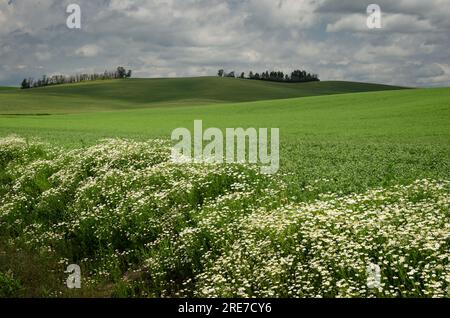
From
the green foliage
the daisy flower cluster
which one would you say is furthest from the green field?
the green foliage

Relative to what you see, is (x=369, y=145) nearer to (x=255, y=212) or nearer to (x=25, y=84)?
(x=255, y=212)

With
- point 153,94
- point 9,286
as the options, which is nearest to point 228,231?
point 9,286

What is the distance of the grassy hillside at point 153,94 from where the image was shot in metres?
108

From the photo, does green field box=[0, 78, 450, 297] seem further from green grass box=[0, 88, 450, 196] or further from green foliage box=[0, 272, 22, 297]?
green foliage box=[0, 272, 22, 297]

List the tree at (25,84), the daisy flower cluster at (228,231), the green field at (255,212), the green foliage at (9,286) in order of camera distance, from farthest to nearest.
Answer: the tree at (25,84), the green foliage at (9,286), the green field at (255,212), the daisy flower cluster at (228,231)

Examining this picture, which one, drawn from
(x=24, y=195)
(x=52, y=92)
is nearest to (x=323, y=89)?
(x=52, y=92)

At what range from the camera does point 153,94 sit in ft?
434

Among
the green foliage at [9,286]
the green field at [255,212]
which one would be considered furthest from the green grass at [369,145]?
the green foliage at [9,286]

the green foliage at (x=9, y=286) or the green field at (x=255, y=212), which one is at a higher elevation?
the green field at (x=255, y=212)

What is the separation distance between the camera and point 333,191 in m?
12.2

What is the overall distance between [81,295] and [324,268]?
5283 mm

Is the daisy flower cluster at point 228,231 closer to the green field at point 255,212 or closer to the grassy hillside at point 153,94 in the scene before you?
the green field at point 255,212

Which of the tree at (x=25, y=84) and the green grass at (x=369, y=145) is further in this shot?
the tree at (x=25, y=84)
